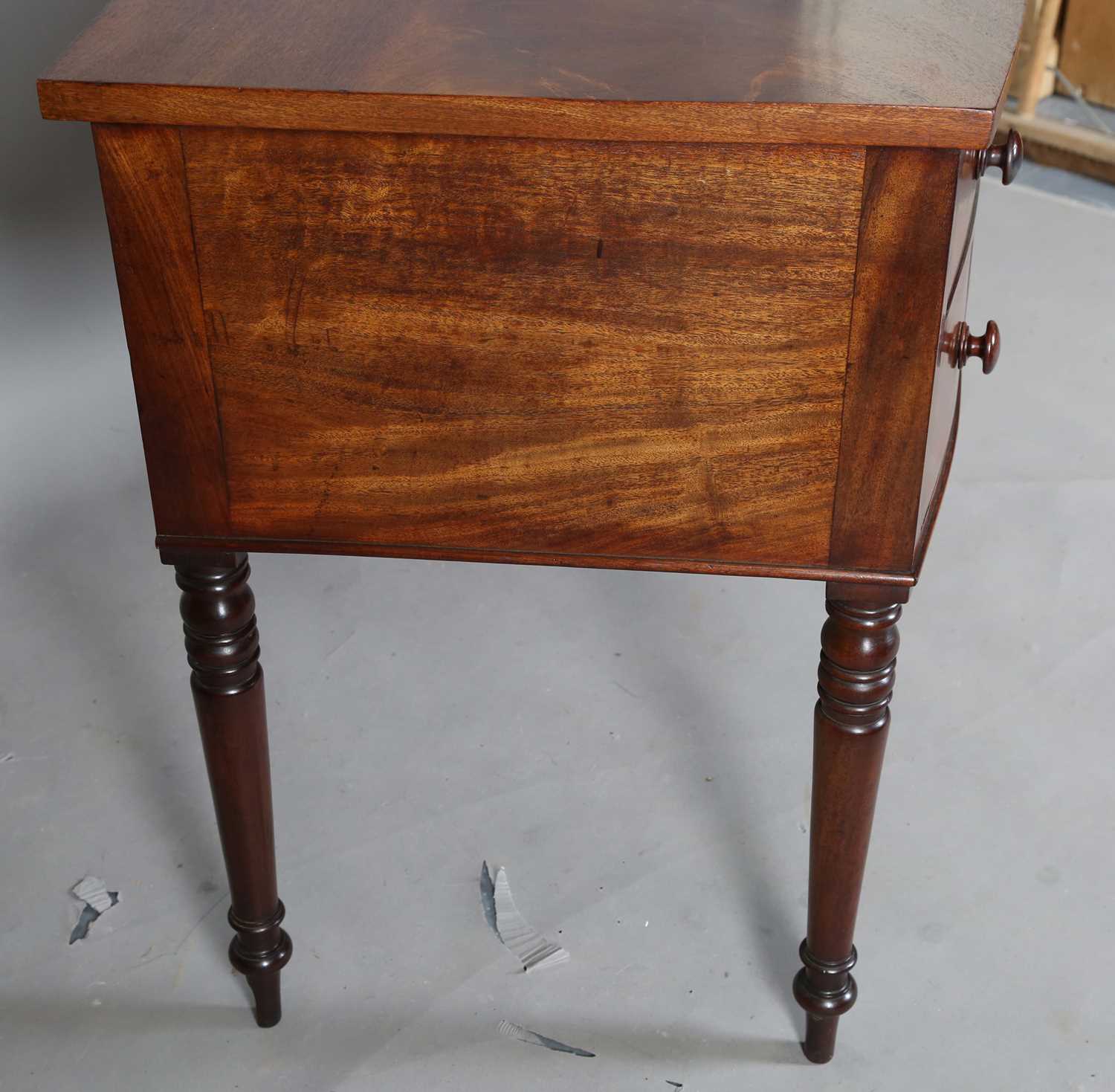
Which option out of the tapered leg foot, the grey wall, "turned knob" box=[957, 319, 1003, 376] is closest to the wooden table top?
"turned knob" box=[957, 319, 1003, 376]

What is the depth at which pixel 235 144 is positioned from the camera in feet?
3.12

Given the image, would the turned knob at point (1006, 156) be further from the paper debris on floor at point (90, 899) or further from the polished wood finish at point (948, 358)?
the paper debris on floor at point (90, 899)

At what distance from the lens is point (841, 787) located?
46.2 inches

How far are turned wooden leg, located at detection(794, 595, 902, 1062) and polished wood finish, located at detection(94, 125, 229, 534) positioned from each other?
0.45 metres

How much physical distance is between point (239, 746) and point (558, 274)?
0.49 m

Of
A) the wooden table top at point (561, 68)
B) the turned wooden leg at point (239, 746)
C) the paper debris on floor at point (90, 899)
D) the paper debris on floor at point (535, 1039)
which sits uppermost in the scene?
the wooden table top at point (561, 68)

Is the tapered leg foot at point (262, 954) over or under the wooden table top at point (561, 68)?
under

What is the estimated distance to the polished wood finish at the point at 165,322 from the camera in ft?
3.17

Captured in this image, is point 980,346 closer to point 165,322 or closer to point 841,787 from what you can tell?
point 841,787

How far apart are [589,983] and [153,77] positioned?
0.87m

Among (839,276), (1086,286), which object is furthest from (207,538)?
(1086,286)

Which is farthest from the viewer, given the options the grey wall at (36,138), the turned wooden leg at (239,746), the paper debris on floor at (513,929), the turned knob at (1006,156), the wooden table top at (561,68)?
the grey wall at (36,138)

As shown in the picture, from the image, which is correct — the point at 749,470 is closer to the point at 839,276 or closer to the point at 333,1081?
the point at 839,276

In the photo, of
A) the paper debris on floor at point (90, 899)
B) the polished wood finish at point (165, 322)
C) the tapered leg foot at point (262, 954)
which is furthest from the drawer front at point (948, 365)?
the paper debris on floor at point (90, 899)
